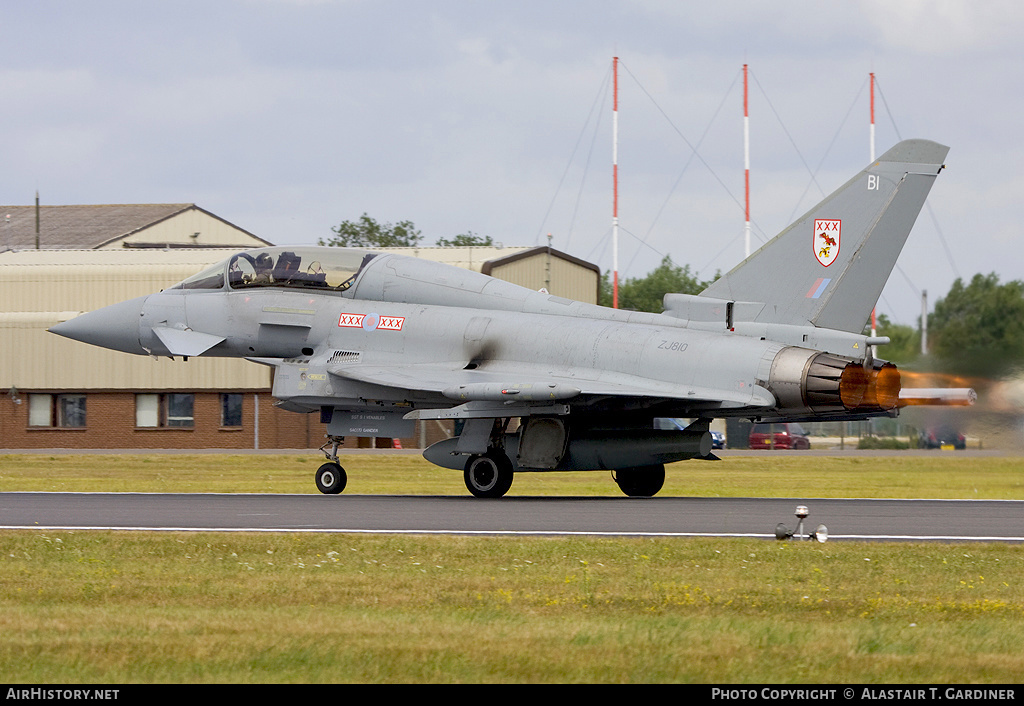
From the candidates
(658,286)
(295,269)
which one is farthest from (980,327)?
(658,286)

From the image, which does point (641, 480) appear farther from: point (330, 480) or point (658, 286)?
point (658, 286)

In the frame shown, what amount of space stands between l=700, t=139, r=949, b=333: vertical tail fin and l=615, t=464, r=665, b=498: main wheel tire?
10.8ft

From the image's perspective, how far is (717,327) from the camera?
63.3ft

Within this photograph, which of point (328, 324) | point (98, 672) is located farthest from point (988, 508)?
point (98, 672)

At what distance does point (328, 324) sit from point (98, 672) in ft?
46.4

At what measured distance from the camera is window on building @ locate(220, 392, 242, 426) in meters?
49.8

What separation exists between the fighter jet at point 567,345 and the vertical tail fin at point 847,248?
21 millimetres

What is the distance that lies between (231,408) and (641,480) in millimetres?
31691

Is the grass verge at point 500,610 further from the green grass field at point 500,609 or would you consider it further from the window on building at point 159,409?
the window on building at point 159,409

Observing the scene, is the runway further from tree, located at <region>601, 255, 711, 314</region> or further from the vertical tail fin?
tree, located at <region>601, 255, 711, 314</region>

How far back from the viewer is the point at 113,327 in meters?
23.2

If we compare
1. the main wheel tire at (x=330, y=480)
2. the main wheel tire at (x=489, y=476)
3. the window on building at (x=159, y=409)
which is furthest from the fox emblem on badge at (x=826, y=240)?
the window on building at (x=159, y=409)

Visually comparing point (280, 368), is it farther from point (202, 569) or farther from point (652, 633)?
point (652, 633)

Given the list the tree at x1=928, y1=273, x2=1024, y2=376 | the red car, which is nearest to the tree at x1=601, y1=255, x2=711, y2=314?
the red car
